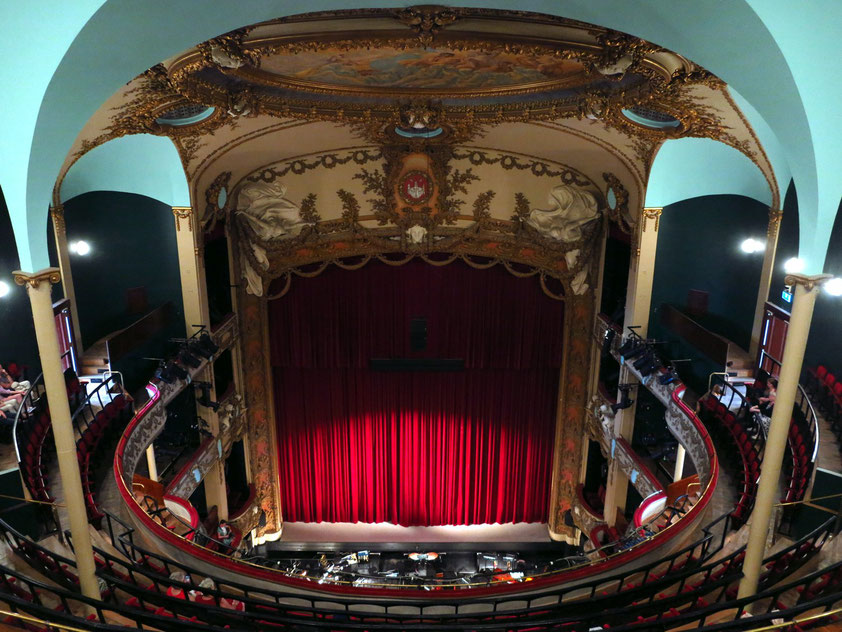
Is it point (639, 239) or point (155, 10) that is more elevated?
point (155, 10)

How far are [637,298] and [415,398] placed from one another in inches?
205

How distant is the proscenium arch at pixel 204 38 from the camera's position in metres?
3.71

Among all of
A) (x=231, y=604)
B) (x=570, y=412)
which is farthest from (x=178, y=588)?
(x=570, y=412)

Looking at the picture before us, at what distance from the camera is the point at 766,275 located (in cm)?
1046

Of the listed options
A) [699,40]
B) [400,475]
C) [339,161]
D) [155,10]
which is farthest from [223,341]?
[699,40]

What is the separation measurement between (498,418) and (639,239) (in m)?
5.22

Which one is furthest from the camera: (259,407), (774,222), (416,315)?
(259,407)

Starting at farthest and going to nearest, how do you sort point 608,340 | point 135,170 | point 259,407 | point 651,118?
point 259,407 < point 608,340 < point 135,170 < point 651,118

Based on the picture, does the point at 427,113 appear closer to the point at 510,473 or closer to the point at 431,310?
the point at 431,310

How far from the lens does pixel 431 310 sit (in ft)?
41.3

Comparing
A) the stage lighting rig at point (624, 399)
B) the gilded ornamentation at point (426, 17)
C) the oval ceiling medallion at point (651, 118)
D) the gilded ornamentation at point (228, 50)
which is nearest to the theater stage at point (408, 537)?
the stage lighting rig at point (624, 399)

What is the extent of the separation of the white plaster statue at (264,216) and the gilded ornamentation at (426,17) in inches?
247

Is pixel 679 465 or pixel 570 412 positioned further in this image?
pixel 570 412

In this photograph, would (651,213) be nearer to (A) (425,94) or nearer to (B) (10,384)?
(A) (425,94)
